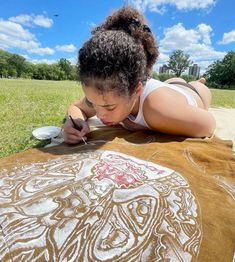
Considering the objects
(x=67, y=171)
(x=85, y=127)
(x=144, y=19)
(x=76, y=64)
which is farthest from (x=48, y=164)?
(x=144, y=19)

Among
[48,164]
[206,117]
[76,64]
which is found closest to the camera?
[48,164]

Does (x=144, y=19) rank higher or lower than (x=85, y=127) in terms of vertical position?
higher

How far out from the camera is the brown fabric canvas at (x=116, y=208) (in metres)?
1.04

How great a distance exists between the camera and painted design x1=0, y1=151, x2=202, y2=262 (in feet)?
3.37

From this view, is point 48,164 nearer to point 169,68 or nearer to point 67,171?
point 67,171

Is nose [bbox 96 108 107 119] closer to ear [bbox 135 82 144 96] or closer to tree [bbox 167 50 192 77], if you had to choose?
ear [bbox 135 82 144 96]

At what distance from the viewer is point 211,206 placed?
1.30 metres

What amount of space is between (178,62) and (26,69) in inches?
1657

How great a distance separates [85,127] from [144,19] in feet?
3.70

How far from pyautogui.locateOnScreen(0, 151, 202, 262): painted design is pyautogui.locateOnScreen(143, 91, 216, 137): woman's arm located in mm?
707

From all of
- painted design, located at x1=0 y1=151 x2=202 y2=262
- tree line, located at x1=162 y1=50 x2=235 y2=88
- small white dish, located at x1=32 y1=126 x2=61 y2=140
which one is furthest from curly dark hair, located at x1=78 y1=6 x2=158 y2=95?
tree line, located at x1=162 y1=50 x2=235 y2=88

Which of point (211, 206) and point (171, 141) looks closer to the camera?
point (211, 206)

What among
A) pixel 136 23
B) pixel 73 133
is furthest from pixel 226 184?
pixel 136 23

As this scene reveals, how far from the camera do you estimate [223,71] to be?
56688 mm
